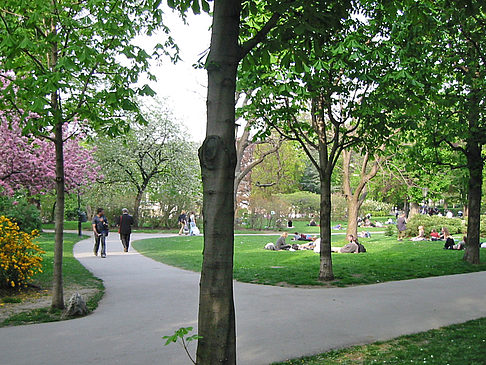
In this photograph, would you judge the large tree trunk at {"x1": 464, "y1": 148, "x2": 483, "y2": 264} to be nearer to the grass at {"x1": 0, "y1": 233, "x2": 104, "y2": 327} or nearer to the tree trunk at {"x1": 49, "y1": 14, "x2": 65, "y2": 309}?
the grass at {"x1": 0, "y1": 233, "x2": 104, "y2": 327}

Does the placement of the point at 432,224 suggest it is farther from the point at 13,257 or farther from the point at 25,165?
the point at 13,257

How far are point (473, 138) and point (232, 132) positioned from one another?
1172 centimetres

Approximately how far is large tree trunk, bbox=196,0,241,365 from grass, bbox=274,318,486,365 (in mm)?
1790

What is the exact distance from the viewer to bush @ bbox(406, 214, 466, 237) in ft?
90.8

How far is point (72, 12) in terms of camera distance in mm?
8078

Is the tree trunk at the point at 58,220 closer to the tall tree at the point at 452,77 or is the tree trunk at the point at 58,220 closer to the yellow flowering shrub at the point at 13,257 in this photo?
the yellow flowering shrub at the point at 13,257

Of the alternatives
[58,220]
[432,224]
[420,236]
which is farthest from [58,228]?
[432,224]

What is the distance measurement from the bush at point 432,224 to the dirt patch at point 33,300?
22.7 m

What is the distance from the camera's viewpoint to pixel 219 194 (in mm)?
3488

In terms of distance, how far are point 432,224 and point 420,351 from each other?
964 inches

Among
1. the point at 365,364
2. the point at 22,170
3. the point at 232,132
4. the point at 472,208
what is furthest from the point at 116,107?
the point at 22,170

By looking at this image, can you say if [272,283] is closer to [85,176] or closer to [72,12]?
[72,12]

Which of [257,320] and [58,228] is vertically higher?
[58,228]

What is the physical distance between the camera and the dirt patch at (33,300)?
25.5ft
